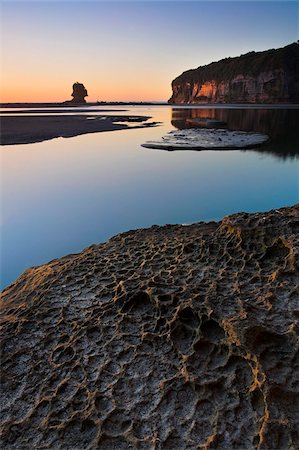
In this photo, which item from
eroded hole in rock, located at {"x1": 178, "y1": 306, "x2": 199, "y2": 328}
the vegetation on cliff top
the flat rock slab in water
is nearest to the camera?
eroded hole in rock, located at {"x1": 178, "y1": 306, "x2": 199, "y2": 328}

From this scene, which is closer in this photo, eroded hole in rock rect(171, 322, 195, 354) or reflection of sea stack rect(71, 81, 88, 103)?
eroded hole in rock rect(171, 322, 195, 354)

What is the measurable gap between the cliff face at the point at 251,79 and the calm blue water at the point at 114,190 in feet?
218

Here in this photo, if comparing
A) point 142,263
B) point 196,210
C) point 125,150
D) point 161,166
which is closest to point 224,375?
point 142,263

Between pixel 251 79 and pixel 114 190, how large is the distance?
82024 millimetres

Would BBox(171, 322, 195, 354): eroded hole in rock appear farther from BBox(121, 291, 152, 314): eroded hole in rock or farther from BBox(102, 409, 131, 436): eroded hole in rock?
BBox(102, 409, 131, 436): eroded hole in rock

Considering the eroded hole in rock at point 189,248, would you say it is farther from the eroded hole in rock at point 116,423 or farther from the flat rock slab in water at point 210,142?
the flat rock slab in water at point 210,142

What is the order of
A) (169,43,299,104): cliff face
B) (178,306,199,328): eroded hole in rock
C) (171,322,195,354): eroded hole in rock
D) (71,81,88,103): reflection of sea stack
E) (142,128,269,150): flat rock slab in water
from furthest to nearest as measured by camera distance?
(71,81,88,103): reflection of sea stack → (169,43,299,104): cliff face → (142,128,269,150): flat rock slab in water → (178,306,199,328): eroded hole in rock → (171,322,195,354): eroded hole in rock

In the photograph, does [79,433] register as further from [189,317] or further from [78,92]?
[78,92]

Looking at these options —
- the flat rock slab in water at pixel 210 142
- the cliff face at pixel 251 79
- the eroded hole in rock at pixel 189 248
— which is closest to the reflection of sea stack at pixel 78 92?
the cliff face at pixel 251 79

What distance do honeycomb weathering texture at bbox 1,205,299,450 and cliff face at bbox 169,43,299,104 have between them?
79.4 meters

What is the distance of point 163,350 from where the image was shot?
242 cm

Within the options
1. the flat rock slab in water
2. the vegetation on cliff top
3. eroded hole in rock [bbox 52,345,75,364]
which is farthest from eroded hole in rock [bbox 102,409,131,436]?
the vegetation on cliff top

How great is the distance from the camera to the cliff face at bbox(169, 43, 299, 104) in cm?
7200

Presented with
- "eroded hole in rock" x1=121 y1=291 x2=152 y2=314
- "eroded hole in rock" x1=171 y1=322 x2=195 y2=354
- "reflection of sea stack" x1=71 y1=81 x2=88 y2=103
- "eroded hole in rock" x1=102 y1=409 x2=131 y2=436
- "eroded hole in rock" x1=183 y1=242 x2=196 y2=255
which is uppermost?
"reflection of sea stack" x1=71 y1=81 x2=88 y2=103
